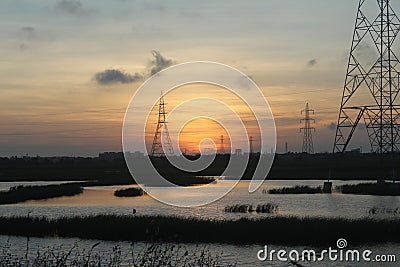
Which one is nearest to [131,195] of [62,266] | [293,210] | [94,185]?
[94,185]

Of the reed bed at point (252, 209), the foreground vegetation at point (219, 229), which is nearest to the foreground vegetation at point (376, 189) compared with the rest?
the reed bed at point (252, 209)

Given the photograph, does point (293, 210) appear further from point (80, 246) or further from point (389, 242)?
point (80, 246)

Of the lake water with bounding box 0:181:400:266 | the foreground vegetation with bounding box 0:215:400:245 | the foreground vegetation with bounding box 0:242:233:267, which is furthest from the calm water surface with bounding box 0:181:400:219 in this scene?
the foreground vegetation with bounding box 0:242:233:267

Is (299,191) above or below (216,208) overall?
above

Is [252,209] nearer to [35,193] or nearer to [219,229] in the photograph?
[219,229]

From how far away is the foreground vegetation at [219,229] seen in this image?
27703 millimetres

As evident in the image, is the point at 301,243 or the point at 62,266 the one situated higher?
the point at 62,266

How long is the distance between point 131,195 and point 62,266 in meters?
48.4

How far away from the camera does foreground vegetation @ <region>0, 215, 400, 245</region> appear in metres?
27.7

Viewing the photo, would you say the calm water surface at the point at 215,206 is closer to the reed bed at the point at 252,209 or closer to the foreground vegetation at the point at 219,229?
the reed bed at the point at 252,209

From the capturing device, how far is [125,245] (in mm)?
27891

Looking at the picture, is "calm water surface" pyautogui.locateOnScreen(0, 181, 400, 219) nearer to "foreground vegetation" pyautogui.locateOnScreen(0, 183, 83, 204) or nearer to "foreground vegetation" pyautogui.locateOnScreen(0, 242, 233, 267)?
"foreground vegetation" pyautogui.locateOnScreen(0, 183, 83, 204)

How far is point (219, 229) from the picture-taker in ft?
95.5

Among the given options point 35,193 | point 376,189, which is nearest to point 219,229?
point 376,189
